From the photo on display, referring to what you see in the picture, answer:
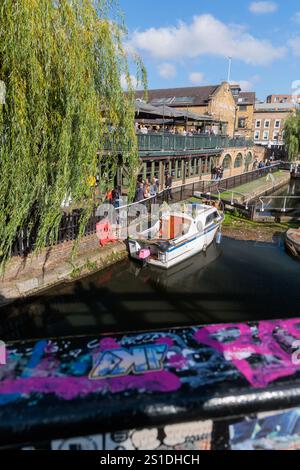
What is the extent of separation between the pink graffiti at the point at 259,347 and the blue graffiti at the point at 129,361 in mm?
338

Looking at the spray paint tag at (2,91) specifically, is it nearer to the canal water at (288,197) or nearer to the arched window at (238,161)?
the canal water at (288,197)

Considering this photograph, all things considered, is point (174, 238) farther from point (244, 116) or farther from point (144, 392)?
point (244, 116)

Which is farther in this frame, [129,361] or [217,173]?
[217,173]

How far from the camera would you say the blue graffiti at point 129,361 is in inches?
73.0

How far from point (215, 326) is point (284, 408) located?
0.78m

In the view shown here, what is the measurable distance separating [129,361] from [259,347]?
2.92 feet

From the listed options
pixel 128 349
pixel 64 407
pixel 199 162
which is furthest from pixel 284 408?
pixel 199 162

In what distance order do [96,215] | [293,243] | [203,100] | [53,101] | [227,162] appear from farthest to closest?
[203,100]
[227,162]
[293,243]
[96,215]
[53,101]

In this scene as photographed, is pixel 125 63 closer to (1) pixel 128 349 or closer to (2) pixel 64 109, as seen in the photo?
(2) pixel 64 109

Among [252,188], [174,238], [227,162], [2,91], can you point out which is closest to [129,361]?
[2,91]

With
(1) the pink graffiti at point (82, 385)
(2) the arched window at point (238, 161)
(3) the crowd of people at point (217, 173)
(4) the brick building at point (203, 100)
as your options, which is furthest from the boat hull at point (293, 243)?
(4) the brick building at point (203, 100)

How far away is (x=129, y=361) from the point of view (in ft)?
6.46

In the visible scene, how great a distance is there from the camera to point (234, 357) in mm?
1993

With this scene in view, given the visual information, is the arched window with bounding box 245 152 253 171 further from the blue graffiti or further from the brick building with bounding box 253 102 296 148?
the blue graffiti
